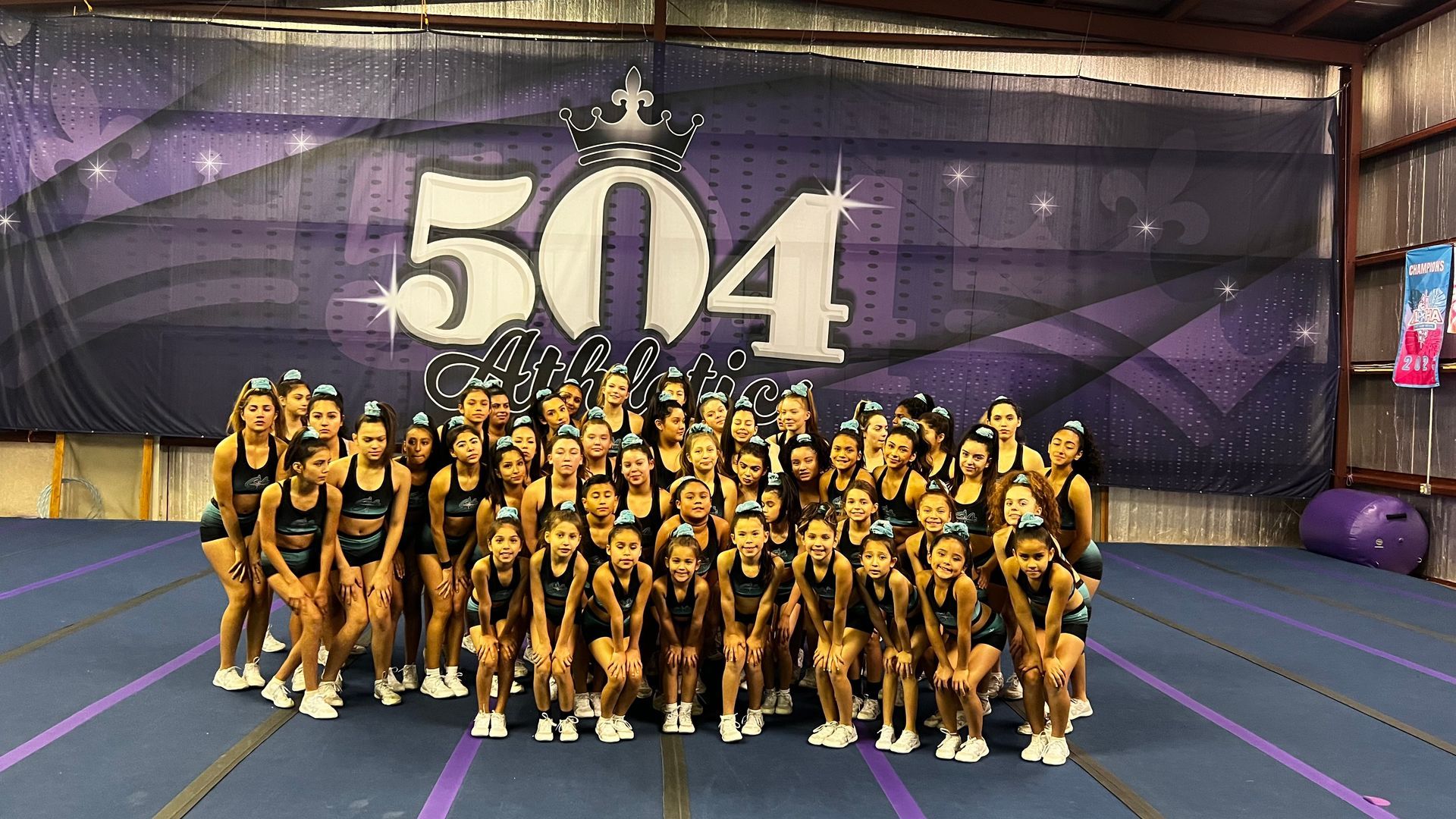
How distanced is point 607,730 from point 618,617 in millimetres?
528

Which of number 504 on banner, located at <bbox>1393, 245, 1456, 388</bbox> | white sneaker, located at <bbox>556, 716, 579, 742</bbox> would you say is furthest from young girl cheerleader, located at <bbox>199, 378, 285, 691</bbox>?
number 504 on banner, located at <bbox>1393, 245, 1456, 388</bbox>

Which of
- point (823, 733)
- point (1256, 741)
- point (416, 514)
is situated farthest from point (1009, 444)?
point (416, 514)

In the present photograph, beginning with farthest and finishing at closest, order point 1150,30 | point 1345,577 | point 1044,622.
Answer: point 1150,30, point 1345,577, point 1044,622

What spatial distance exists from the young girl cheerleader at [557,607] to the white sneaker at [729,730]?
26.5 inches

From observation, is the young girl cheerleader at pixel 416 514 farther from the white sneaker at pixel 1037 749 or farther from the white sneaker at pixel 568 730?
the white sneaker at pixel 1037 749

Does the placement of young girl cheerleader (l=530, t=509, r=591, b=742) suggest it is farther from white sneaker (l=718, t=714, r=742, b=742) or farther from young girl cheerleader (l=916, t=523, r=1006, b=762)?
young girl cheerleader (l=916, t=523, r=1006, b=762)

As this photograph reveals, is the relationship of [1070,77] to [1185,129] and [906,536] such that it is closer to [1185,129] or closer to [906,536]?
[1185,129]

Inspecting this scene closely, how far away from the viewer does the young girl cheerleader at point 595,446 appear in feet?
15.7

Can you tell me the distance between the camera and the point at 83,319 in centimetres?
961

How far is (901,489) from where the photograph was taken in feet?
16.0

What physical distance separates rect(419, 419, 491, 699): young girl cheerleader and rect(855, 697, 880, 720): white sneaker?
202 cm

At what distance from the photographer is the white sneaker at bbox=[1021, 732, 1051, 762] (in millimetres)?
4215

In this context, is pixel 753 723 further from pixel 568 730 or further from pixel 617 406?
A: pixel 617 406

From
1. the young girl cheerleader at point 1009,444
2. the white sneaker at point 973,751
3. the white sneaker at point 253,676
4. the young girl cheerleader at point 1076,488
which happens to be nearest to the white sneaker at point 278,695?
the white sneaker at point 253,676
